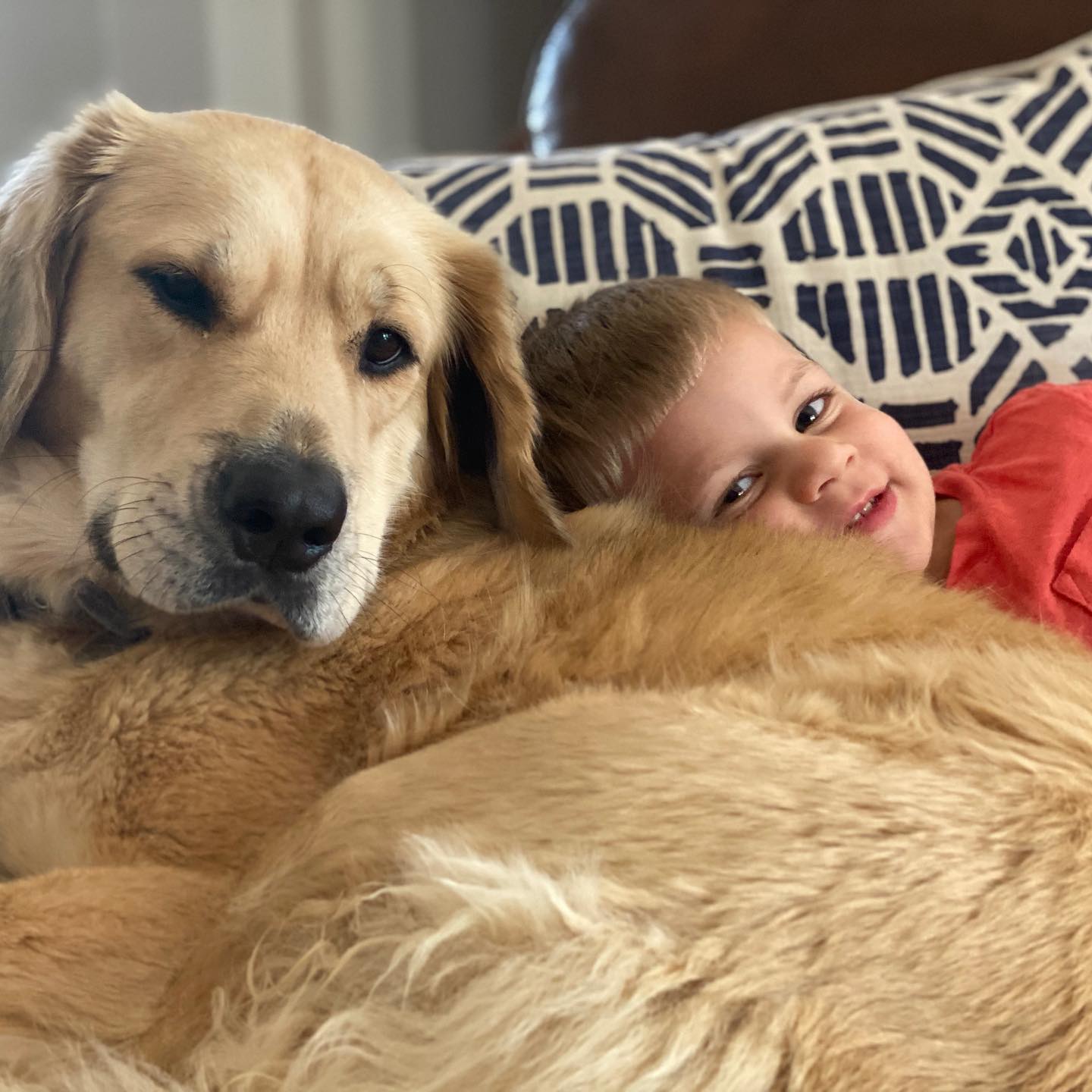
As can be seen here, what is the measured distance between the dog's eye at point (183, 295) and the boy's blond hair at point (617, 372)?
57cm

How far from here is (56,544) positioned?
55.1 inches

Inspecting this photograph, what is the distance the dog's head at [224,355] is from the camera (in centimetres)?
118

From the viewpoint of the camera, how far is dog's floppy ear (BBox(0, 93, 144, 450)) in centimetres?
133

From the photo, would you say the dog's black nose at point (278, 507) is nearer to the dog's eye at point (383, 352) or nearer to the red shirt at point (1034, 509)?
the dog's eye at point (383, 352)

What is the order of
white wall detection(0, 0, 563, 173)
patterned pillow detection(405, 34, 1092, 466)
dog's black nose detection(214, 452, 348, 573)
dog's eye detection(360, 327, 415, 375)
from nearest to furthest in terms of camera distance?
dog's black nose detection(214, 452, 348, 573), dog's eye detection(360, 327, 415, 375), patterned pillow detection(405, 34, 1092, 466), white wall detection(0, 0, 563, 173)

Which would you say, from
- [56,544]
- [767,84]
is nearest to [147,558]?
[56,544]

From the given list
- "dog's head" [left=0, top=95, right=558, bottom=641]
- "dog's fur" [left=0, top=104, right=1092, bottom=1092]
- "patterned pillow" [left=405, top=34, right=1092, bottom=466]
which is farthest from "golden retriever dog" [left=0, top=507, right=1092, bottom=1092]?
"patterned pillow" [left=405, top=34, right=1092, bottom=466]

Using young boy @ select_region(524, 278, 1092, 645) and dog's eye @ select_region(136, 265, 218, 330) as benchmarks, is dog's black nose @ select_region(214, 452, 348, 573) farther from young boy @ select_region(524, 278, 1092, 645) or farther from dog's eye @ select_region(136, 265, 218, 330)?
young boy @ select_region(524, 278, 1092, 645)

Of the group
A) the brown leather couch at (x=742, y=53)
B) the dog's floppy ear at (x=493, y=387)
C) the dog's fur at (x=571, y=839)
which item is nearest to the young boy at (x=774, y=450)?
the dog's floppy ear at (x=493, y=387)

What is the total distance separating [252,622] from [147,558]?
17 cm

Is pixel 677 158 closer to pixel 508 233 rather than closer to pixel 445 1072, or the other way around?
pixel 508 233

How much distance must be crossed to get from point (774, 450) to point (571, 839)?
0.91 meters

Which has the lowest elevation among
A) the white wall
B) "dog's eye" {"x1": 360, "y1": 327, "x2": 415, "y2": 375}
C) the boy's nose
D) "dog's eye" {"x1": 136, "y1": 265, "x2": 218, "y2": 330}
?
the boy's nose

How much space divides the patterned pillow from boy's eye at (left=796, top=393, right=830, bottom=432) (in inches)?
9.3
